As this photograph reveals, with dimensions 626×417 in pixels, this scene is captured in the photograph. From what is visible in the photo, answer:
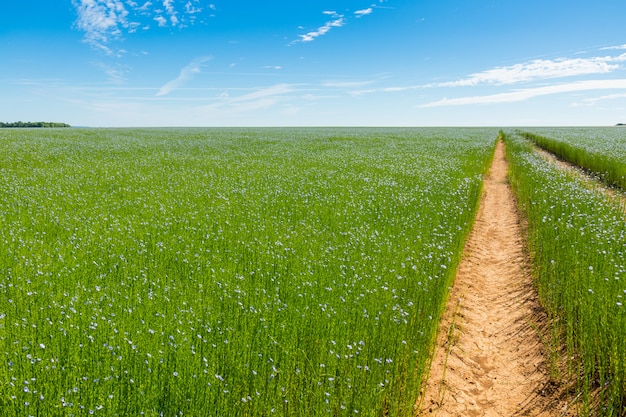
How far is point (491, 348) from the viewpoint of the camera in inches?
266

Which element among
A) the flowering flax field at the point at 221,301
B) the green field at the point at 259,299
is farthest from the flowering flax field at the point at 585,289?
the flowering flax field at the point at 221,301

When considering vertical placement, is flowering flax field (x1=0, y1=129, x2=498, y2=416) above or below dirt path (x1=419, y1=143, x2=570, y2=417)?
above

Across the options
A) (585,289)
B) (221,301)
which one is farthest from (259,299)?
(585,289)

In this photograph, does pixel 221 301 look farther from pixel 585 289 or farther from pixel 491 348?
pixel 585 289

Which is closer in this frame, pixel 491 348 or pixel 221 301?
pixel 221 301

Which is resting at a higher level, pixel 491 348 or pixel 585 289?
pixel 585 289

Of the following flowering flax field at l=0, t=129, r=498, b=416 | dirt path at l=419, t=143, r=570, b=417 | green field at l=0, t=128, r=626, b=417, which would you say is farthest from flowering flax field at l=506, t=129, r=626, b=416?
dirt path at l=419, t=143, r=570, b=417

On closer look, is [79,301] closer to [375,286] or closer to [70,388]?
[70,388]

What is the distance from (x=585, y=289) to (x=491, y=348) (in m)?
1.94

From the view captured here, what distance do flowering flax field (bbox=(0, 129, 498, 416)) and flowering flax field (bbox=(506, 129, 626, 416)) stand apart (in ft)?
0.76

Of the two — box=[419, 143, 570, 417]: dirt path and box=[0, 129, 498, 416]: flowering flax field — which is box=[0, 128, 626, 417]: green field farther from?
box=[419, 143, 570, 417]: dirt path

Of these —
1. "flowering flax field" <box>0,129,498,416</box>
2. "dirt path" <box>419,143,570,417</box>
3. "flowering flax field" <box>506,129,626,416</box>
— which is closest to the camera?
"flowering flax field" <box>0,129,498,416</box>

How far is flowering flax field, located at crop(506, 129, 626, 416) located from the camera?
5.03 meters

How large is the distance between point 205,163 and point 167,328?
22666 mm
